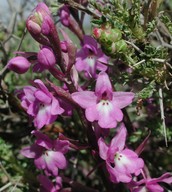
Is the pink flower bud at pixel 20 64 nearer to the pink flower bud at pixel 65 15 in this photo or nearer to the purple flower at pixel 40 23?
the purple flower at pixel 40 23

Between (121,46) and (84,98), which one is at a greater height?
(121,46)

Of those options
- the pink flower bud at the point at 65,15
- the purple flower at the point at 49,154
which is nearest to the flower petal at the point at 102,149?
the purple flower at the point at 49,154

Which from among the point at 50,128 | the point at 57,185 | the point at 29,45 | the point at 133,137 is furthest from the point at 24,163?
the point at 29,45

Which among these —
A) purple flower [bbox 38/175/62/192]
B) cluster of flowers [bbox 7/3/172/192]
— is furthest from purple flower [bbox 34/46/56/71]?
purple flower [bbox 38/175/62/192]

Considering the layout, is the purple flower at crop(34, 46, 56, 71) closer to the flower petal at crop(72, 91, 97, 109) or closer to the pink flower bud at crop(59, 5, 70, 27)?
the flower petal at crop(72, 91, 97, 109)

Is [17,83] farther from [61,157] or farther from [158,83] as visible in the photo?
[158,83]

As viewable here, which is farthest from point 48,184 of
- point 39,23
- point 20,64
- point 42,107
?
point 39,23

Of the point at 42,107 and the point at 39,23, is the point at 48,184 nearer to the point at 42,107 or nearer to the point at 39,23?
the point at 42,107
